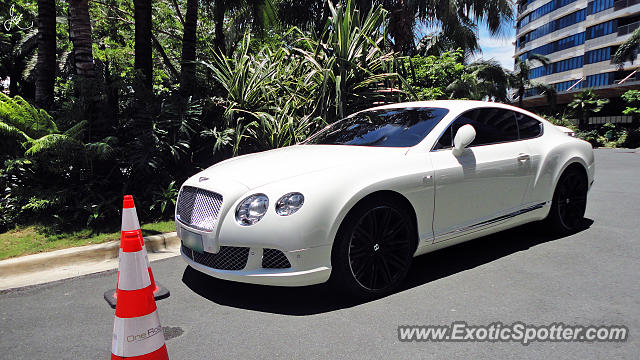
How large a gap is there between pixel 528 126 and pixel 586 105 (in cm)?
4955

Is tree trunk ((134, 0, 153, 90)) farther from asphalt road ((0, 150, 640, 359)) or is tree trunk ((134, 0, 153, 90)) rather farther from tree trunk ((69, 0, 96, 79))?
asphalt road ((0, 150, 640, 359))

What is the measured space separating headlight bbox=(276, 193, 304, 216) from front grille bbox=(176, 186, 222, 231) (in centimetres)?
49

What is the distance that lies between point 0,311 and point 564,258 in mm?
4770

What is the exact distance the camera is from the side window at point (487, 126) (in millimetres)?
4152

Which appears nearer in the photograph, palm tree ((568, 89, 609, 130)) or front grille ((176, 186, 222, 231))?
front grille ((176, 186, 222, 231))

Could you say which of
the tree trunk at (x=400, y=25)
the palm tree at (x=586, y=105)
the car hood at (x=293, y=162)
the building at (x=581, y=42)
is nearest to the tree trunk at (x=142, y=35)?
the car hood at (x=293, y=162)

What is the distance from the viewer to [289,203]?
3230 mm

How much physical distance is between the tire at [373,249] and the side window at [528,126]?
1.91 metres

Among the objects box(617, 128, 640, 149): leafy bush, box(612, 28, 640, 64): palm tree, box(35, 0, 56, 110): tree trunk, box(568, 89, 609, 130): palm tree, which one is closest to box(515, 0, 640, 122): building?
box(568, 89, 609, 130): palm tree

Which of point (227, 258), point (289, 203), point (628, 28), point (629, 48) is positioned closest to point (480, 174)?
point (289, 203)

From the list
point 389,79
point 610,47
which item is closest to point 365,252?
point 389,79

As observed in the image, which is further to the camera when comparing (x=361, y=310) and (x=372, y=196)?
(x=372, y=196)

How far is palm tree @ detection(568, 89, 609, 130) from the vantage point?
4631 cm

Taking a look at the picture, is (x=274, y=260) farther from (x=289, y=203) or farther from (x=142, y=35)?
(x=142, y=35)
